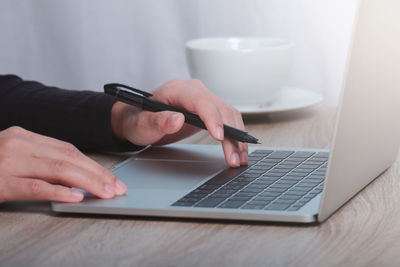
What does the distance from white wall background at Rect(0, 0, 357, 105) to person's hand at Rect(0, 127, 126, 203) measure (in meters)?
1.26

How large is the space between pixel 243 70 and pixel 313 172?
0.48 m

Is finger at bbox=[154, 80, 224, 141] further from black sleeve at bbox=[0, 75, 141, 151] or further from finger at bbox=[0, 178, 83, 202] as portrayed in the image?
finger at bbox=[0, 178, 83, 202]

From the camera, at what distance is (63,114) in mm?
1104

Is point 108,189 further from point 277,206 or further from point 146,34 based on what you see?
point 146,34

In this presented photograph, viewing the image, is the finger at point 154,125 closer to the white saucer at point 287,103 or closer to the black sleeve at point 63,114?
the black sleeve at point 63,114

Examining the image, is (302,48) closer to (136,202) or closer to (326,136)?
(326,136)

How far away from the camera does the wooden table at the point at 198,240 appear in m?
0.57

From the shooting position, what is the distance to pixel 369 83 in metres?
0.62

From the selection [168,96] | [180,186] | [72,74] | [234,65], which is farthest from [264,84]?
[72,74]

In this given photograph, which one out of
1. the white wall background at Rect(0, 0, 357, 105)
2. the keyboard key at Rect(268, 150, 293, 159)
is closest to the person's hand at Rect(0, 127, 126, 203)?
the keyboard key at Rect(268, 150, 293, 159)

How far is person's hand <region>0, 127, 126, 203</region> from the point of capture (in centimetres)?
71

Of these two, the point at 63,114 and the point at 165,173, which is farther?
the point at 63,114

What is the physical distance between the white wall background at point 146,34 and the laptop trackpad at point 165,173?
1.11 metres

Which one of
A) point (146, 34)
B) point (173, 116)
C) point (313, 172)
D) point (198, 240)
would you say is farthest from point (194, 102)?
point (146, 34)
